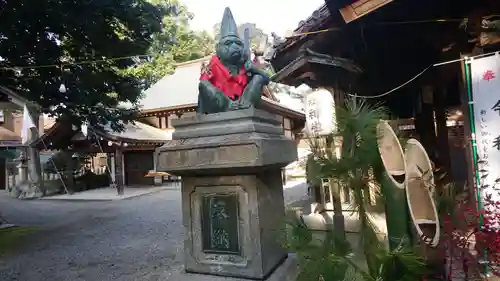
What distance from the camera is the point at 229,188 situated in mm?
3252

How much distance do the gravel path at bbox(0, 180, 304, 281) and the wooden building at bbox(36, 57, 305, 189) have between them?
4712mm

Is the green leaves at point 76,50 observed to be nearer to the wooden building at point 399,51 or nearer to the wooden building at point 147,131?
the wooden building at point 399,51

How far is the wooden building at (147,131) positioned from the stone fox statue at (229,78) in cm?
1010

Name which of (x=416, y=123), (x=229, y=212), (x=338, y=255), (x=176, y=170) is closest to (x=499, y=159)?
(x=338, y=255)

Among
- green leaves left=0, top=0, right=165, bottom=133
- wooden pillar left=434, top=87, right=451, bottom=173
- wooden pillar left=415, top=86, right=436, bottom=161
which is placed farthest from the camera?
wooden pillar left=434, top=87, right=451, bottom=173

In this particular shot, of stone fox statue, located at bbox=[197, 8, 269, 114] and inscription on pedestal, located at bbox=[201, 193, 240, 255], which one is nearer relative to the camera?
inscription on pedestal, located at bbox=[201, 193, 240, 255]

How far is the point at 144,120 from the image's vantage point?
21453 mm

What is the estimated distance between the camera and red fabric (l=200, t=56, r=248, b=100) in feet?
11.5

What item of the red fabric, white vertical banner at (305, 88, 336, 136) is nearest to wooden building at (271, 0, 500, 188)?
white vertical banner at (305, 88, 336, 136)

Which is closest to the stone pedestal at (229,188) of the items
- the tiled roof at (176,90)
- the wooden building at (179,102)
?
the wooden building at (179,102)

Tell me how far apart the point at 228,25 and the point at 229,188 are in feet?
5.47

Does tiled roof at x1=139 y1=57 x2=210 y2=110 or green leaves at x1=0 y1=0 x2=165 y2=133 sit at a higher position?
tiled roof at x1=139 y1=57 x2=210 y2=110

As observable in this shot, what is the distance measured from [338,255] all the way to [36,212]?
12245 mm

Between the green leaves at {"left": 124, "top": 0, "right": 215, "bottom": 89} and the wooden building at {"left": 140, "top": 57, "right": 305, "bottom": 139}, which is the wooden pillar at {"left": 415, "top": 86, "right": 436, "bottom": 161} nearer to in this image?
the wooden building at {"left": 140, "top": 57, "right": 305, "bottom": 139}
